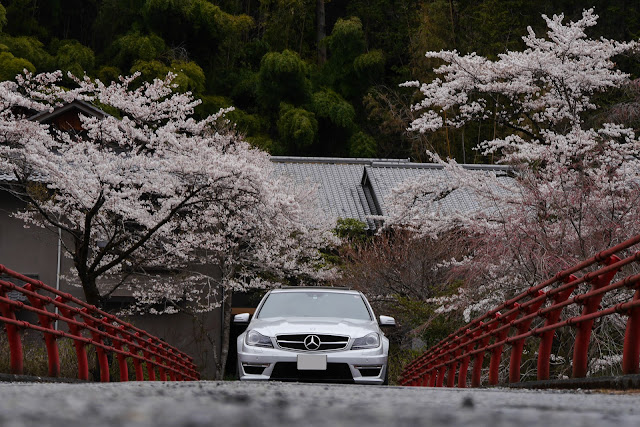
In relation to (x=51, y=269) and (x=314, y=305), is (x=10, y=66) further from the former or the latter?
(x=314, y=305)

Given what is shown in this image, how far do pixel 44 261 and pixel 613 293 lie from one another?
54.1 ft

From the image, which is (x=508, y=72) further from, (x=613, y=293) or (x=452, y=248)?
(x=613, y=293)

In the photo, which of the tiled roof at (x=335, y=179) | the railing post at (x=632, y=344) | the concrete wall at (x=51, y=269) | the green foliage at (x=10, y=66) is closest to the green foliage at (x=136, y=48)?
the green foliage at (x=10, y=66)

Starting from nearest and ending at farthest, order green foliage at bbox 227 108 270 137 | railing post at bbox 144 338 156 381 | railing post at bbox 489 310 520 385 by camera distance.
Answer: railing post at bbox 489 310 520 385 < railing post at bbox 144 338 156 381 < green foliage at bbox 227 108 270 137

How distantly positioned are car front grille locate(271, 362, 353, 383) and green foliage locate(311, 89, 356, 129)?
2823 cm

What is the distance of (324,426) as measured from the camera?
7.18 ft

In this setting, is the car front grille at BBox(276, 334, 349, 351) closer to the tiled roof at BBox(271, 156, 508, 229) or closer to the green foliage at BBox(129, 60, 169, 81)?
the tiled roof at BBox(271, 156, 508, 229)

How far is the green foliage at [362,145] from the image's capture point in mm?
36969

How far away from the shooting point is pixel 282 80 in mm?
36750

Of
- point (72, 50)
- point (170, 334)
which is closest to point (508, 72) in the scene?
point (170, 334)

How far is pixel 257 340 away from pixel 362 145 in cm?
2860

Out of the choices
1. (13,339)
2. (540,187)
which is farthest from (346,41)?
(13,339)

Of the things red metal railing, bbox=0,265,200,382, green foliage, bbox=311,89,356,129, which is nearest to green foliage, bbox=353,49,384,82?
green foliage, bbox=311,89,356,129

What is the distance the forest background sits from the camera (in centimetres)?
3412
